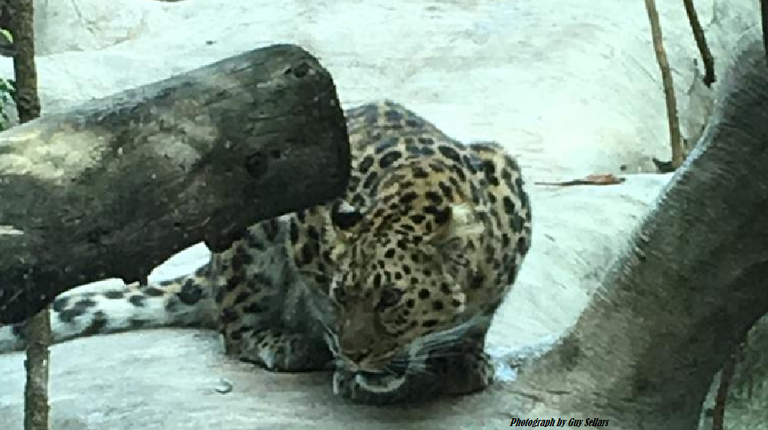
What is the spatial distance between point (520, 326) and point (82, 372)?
1.38 m

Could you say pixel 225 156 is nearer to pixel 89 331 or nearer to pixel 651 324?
pixel 651 324

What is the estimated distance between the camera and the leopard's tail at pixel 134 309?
4609 mm

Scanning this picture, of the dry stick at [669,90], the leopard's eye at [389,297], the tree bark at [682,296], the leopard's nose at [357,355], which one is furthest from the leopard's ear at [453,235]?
the dry stick at [669,90]

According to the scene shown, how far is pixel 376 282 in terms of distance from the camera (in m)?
3.61

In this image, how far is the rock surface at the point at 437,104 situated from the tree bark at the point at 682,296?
11cm

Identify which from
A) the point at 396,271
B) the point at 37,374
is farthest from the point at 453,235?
the point at 37,374

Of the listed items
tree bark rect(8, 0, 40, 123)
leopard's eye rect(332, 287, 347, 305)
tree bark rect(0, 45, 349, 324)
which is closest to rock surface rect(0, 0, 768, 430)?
leopard's eye rect(332, 287, 347, 305)

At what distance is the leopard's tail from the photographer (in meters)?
4.61

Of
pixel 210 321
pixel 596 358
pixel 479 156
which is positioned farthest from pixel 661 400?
pixel 210 321

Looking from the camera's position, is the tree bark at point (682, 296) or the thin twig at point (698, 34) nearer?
the tree bark at point (682, 296)

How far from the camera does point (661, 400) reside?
12.5ft

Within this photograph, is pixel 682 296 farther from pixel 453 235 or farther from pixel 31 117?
pixel 31 117

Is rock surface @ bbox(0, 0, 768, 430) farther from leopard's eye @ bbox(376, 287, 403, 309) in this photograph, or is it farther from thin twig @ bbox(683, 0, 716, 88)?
leopard's eye @ bbox(376, 287, 403, 309)

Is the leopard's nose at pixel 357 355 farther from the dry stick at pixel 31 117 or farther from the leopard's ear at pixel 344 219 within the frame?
the dry stick at pixel 31 117
